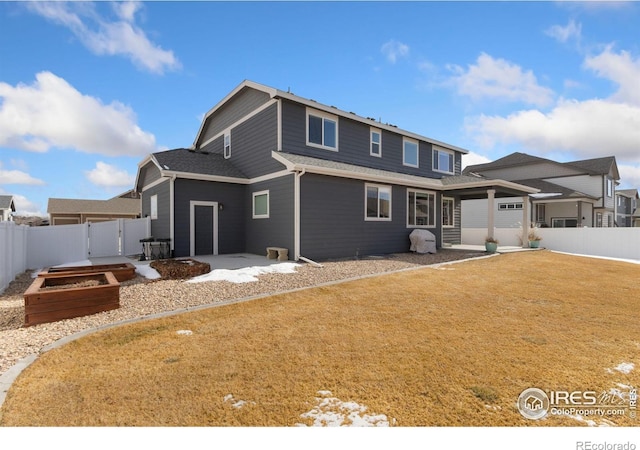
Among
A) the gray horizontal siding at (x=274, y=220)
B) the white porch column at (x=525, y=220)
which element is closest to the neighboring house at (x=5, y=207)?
the gray horizontal siding at (x=274, y=220)

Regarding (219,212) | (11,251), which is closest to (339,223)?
(219,212)

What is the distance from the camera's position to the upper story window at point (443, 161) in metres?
17.8

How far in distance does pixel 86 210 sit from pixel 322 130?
29.4 m

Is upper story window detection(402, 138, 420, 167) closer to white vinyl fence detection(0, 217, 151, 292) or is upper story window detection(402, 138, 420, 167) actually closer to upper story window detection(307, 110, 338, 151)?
upper story window detection(307, 110, 338, 151)

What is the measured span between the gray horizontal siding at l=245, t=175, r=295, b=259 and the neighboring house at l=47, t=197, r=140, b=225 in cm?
2146

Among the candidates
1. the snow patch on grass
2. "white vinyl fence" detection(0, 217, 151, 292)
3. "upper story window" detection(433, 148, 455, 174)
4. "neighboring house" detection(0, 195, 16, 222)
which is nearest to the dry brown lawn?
the snow patch on grass

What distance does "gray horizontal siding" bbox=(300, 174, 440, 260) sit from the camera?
10914mm

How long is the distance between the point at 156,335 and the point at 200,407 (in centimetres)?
215

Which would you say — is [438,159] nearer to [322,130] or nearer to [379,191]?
[379,191]

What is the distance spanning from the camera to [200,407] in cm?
254

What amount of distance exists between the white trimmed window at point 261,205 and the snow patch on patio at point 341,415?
395 inches

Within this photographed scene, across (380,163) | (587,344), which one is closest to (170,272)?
(587,344)

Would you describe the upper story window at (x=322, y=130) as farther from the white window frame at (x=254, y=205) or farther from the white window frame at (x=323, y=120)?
the white window frame at (x=254, y=205)

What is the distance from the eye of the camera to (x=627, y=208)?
40406 mm
